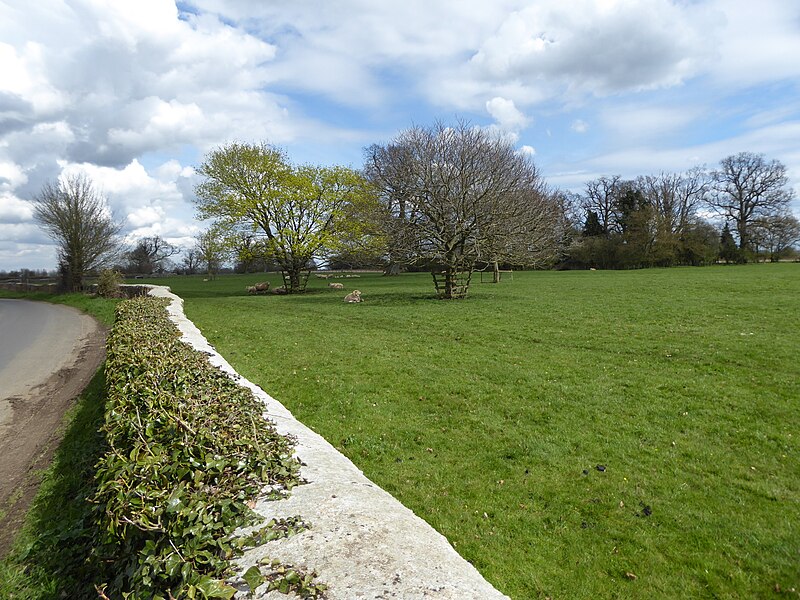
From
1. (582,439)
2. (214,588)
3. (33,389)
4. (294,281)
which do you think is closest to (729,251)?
(294,281)

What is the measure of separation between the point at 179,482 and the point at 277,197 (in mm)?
26516

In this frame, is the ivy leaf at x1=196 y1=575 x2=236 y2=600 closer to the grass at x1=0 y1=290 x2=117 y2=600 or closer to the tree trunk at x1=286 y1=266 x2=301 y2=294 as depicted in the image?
the grass at x1=0 y1=290 x2=117 y2=600

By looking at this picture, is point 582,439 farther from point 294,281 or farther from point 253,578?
point 294,281

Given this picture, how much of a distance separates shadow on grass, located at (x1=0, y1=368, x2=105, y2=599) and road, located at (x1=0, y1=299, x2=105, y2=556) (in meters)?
0.19

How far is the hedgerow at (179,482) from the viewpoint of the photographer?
2.00 meters

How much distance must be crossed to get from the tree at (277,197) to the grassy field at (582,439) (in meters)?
16.3

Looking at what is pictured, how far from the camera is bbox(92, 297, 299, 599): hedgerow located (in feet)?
6.55

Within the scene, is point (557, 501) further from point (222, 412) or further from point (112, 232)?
point (112, 232)

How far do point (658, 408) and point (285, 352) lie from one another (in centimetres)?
758

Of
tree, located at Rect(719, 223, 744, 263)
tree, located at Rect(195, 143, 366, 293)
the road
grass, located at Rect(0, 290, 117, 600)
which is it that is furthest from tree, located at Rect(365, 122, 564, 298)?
tree, located at Rect(719, 223, 744, 263)

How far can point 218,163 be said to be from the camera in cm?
2747

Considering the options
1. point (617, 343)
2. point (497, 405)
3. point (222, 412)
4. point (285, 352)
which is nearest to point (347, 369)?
point (285, 352)

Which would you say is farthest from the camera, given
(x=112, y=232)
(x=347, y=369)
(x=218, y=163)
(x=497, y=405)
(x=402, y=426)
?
Answer: (x=112, y=232)

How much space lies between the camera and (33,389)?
29.5 feet
